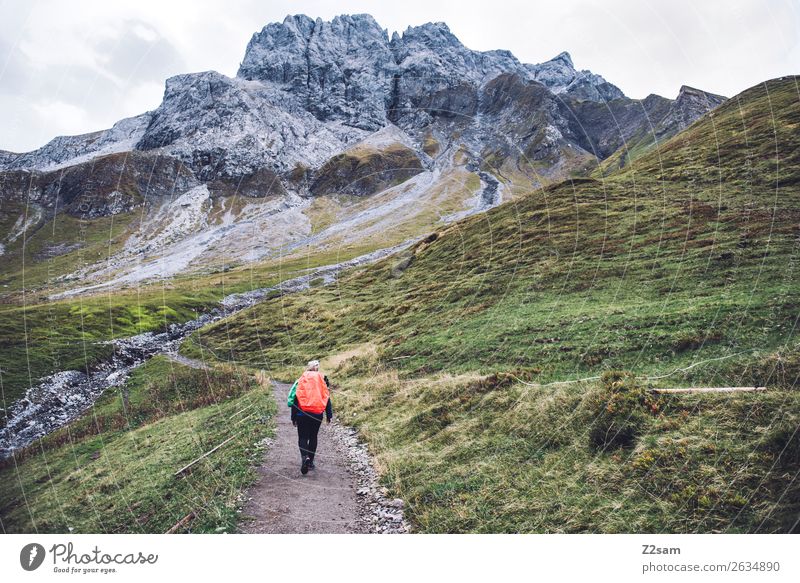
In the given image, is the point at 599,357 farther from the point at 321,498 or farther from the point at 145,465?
the point at 145,465

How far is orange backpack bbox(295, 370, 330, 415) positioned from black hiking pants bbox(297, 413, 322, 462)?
227 millimetres

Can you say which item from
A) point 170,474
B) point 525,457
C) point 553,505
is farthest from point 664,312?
point 170,474

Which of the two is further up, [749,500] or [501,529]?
[749,500]

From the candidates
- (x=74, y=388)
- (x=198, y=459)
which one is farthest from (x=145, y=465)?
(x=74, y=388)

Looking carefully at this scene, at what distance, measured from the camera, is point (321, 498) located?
31.4ft

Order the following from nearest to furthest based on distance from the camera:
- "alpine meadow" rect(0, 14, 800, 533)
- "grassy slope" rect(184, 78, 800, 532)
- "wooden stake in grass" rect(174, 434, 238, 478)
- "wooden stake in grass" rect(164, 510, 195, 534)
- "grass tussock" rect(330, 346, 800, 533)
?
"grass tussock" rect(330, 346, 800, 533), "grassy slope" rect(184, 78, 800, 532), "alpine meadow" rect(0, 14, 800, 533), "wooden stake in grass" rect(164, 510, 195, 534), "wooden stake in grass" rect(174, 434, 238, 478)

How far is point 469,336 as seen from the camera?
23.0m

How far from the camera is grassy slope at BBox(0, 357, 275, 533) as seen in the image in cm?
1092

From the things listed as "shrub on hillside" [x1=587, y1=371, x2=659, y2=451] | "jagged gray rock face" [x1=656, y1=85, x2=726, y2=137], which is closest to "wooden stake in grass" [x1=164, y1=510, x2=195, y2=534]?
"shrub on hillside" [x1=587, y1=371, x2=659, y2=451]
